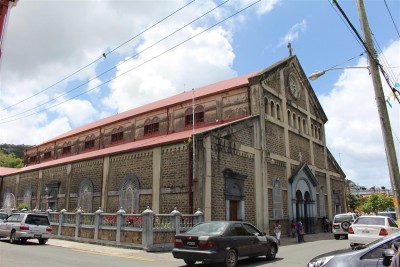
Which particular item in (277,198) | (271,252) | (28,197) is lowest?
(271,252)

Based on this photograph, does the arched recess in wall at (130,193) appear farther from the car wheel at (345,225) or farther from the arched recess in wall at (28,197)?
the arched recess in wall at (28,197)

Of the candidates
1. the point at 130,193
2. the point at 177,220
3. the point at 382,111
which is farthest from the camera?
the point at 130,193

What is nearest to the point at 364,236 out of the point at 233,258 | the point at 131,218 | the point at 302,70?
the point at 233,258

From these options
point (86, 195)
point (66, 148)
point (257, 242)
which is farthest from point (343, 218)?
point (66, 148)

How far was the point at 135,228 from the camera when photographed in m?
16.4

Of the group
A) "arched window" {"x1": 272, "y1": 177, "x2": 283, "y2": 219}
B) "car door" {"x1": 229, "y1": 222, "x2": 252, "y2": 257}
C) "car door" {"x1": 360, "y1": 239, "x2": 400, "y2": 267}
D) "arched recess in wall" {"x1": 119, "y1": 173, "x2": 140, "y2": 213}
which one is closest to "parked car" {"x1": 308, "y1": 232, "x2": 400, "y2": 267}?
"car door" {"x1": 360, "y1": 239, "x2": 400, "y2": 267}

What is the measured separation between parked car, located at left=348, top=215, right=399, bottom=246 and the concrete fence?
6986 mm

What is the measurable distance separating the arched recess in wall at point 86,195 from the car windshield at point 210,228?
15452 mm

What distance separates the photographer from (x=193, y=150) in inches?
717

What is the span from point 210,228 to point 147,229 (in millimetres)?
5057

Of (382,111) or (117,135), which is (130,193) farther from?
(382,111)

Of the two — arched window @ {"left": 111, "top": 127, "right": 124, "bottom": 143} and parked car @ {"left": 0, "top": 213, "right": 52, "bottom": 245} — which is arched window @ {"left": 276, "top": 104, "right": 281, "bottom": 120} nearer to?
arched window @ {"left": 111, "top": 127, "right": 124, "bottom": 143}

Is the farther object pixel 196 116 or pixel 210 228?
pixel 196 116

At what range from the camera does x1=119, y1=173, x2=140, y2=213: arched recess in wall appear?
70.4 ft
